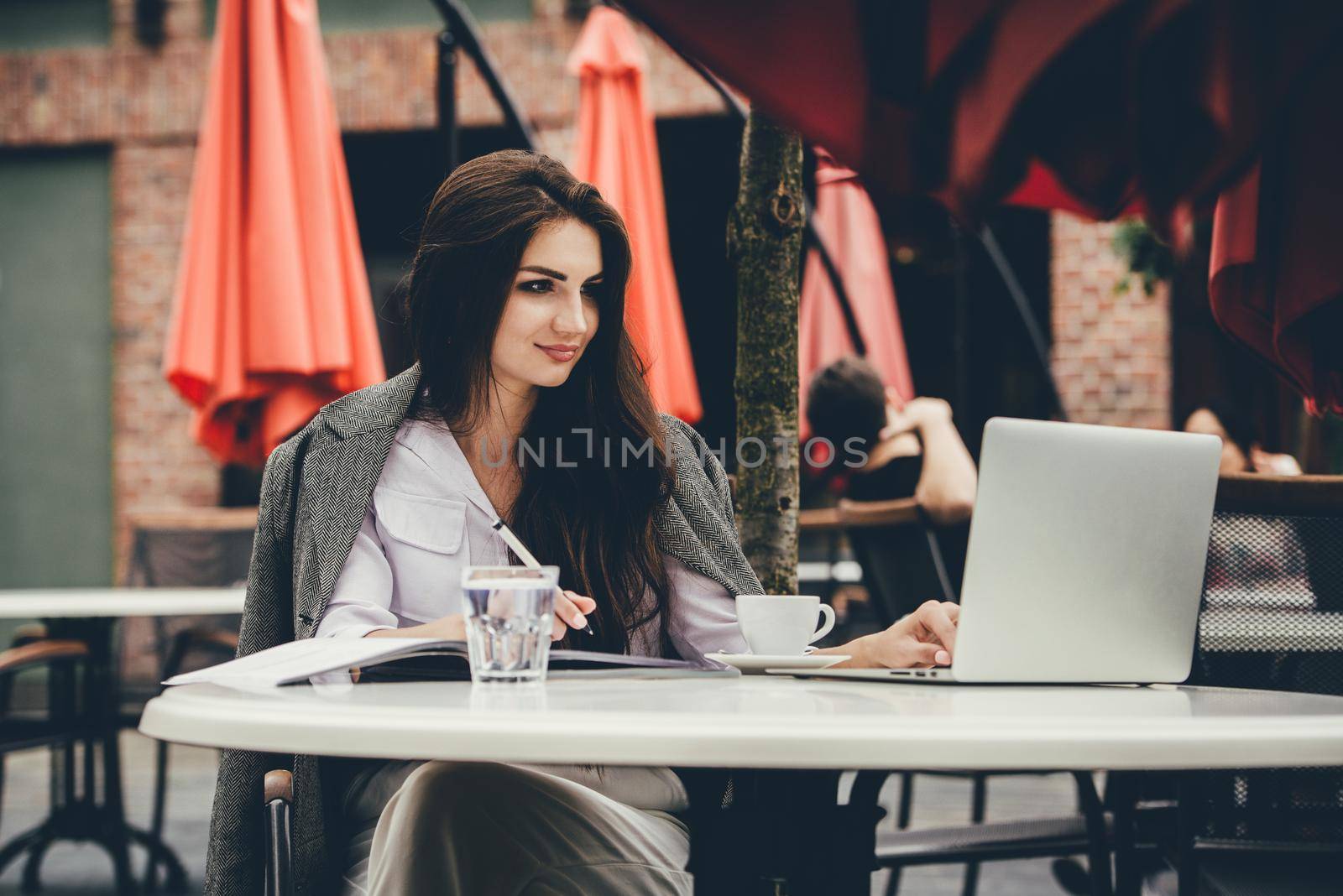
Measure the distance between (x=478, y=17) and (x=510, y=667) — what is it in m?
7.10

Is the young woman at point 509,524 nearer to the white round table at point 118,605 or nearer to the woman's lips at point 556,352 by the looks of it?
the woman's lips at point 556,352

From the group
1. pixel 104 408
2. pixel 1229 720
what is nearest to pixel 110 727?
pixel 1229 720

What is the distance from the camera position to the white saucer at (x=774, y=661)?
61.7 inches

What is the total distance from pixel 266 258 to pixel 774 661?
280cm

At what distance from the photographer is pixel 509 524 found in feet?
6.86

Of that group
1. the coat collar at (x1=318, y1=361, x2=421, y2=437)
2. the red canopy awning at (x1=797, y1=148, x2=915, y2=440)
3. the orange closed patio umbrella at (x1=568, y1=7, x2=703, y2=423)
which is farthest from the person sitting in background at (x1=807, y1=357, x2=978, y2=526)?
the coat collar at (x1=318, y1=361, x2=421, y2=437)

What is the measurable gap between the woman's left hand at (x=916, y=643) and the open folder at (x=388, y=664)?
0.65ft

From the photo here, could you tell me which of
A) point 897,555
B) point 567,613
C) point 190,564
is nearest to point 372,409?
point 567,613

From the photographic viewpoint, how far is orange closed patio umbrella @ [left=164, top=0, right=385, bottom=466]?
12.7ft

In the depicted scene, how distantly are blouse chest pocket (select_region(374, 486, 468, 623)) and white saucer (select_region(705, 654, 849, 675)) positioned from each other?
50cm

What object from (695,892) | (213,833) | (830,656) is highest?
(830,656)

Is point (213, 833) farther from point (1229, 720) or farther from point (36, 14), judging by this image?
point (36, 14)

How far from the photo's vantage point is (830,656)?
164 cm

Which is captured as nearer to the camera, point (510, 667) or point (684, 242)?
point (510, 667)
